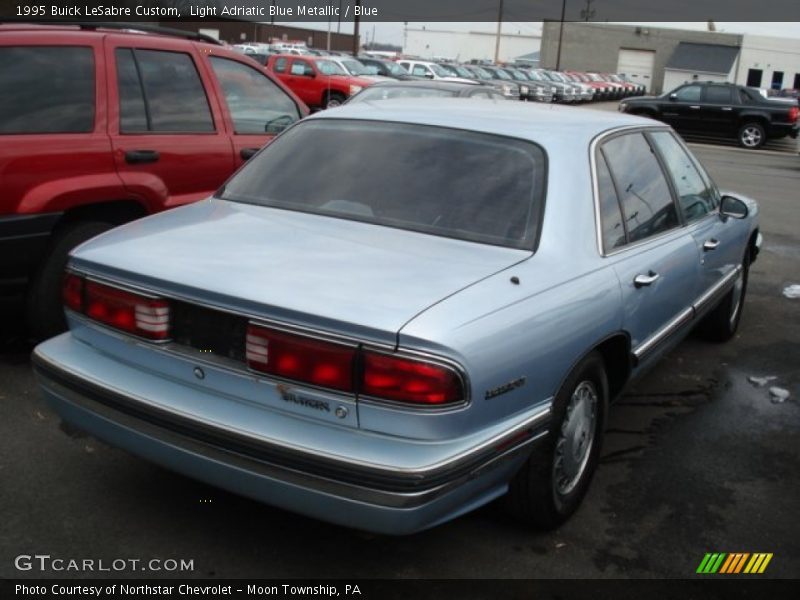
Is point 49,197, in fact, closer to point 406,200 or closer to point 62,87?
point 62,87

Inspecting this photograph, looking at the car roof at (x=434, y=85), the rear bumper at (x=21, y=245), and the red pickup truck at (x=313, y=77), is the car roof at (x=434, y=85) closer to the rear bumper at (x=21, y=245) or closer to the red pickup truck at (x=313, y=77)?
the rear bumper at (x=21, y=245)

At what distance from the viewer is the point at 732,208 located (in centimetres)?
499

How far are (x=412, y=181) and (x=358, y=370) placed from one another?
1190mm

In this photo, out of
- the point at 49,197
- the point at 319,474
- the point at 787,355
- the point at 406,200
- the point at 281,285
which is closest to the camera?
the point at 319,474

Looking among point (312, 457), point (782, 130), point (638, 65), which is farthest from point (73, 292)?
point (638, 65)

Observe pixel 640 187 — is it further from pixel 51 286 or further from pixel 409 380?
pixel 51 286

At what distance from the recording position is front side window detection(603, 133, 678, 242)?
3.80 metres

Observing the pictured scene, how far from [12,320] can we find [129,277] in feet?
9.37

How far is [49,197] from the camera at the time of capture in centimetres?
451

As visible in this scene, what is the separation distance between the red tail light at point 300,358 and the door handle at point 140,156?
2.68 meters

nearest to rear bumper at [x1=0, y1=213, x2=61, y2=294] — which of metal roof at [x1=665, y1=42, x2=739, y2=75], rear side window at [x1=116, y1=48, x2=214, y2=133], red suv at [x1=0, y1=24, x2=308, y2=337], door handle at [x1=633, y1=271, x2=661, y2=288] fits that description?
red suv at [x1=0, y1=24, x2=308, y2=337]

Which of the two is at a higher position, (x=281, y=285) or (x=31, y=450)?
(x=281, y=285)

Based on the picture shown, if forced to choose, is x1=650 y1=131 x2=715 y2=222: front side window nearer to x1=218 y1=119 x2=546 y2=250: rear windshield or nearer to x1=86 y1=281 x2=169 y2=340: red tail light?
x1=218 y1=119 x2=546 y2=250: rear windshield

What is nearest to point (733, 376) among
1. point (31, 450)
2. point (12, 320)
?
point (31, 450)
